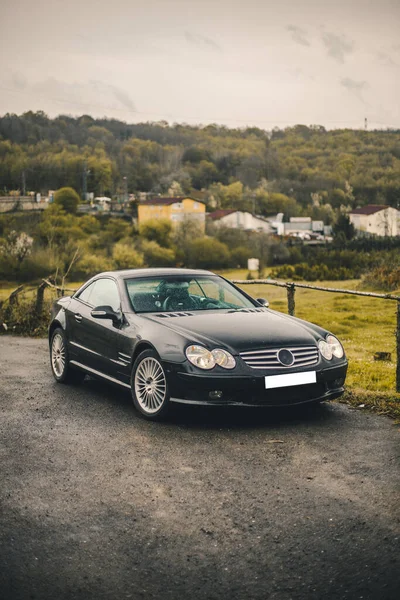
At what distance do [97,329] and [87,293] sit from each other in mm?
1013

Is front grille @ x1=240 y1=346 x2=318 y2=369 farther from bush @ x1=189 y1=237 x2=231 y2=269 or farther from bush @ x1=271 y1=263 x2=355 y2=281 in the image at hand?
A: bush @ x1=189 y1=237 x2=231 y2=269

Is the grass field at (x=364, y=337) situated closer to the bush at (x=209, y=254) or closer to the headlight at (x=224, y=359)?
the headlight at (x=224, y=359)

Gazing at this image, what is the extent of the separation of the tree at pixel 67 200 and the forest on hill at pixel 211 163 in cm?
1158

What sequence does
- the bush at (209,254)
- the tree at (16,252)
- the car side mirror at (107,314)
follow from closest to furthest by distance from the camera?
the car side mirror at (107,314) → the tree at (16,252) → the bush at (209,254)

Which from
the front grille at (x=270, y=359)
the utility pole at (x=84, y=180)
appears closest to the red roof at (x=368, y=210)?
the utility pole at (x=84, y=180)

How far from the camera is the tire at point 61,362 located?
9773 mm

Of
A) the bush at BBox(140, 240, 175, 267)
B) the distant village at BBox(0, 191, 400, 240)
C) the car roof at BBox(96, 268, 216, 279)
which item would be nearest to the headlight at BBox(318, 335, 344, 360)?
the car roof at BBox(96, 268, 216, 279)

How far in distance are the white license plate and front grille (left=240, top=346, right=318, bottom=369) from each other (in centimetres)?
10

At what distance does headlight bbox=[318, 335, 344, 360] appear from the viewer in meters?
7.73

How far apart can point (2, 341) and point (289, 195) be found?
163765 mm

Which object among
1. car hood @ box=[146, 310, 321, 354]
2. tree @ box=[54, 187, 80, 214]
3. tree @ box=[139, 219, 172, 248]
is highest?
tree @ box=[54, 187, 80, 214]

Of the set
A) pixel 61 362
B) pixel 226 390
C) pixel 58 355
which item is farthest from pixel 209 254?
pixel 226 390

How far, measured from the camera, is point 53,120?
174m

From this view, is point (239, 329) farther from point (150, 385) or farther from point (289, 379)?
point (150, 385)
